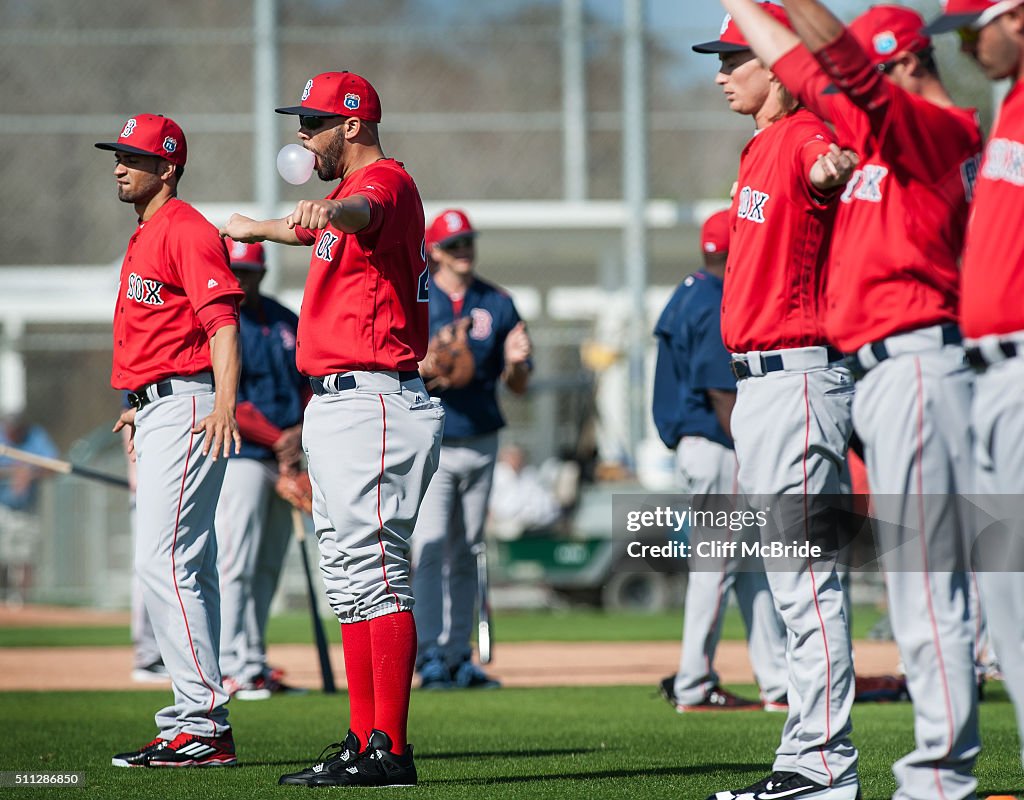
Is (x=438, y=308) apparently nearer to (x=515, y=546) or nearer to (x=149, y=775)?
(x=149, y=775)

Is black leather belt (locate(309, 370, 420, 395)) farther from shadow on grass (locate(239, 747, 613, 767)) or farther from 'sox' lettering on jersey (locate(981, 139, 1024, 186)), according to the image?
'sox' lettering on jersey (locate(981, 139, 1024, 186))

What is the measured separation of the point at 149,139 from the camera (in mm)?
5949

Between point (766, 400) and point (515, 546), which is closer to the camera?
point (766, 400)

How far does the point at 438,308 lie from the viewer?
357 inches

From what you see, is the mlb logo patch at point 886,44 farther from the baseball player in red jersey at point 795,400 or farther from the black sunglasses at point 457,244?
the black sunglasses at point 457,244

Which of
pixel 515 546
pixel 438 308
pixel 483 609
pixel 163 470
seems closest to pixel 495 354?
pixel 438 308

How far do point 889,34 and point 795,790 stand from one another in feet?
7.16

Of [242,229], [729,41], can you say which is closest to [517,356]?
[729,41]

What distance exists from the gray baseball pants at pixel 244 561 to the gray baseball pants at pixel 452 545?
34.2 inches

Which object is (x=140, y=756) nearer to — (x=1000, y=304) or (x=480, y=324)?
(x=1000, y=304)

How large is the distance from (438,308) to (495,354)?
16.8 inches

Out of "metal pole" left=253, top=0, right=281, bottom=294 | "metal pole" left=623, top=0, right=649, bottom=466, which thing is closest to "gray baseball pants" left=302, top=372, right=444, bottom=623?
"metal pole" left=253, top=0, right=281, bottom=294

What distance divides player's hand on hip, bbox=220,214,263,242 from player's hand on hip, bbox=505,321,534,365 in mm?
3916

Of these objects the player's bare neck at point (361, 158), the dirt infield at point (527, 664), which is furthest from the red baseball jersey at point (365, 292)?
the dirt infield at point (527, 664)
